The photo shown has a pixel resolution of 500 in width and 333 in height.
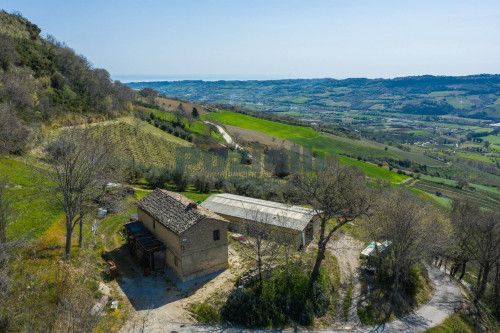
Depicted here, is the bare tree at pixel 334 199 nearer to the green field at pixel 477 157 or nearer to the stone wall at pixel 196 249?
the stone wall at pixel 196 249

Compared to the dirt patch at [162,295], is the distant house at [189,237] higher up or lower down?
higher up

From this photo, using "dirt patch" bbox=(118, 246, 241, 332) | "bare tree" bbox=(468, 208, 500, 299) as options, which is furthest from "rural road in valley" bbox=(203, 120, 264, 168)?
"dirt patch" bbox=(118, 246, 241, 332)

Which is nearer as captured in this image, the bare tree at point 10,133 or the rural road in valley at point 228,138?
the bare tree at point 10,133

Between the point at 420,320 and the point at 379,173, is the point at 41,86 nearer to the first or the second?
the point at 420,320

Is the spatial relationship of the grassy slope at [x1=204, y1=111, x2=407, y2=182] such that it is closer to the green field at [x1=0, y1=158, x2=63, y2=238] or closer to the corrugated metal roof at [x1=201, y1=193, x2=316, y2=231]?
the corrugated metal roof at [x1=201, y1=193, x2=316, y2=231]

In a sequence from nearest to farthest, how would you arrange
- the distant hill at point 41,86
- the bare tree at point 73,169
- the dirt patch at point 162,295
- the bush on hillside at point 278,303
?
the dirt patch at point 162,295 < the bare tree at point 73,169 < the bush on hillside at point 278,303 < the distant hill at point 41,86

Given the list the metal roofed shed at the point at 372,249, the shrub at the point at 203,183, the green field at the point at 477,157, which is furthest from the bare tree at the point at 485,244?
the green field at the point at 477,157
